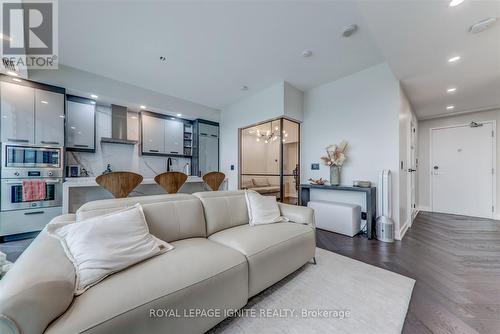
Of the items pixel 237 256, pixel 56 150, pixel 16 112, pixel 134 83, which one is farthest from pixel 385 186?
pixel 16 112

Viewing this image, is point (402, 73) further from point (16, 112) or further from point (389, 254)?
point (16, 112)

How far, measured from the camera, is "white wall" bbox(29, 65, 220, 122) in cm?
289

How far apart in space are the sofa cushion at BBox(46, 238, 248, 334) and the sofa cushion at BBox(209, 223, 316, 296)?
105 millimetres

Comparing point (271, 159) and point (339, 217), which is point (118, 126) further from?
point (339, 217)

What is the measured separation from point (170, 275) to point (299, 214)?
143 cm

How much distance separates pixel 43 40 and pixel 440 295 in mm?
5093

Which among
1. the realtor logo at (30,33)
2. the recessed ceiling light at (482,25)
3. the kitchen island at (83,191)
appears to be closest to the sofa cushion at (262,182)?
the kitchen island at (83,191)

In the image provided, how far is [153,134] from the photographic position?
4.08m

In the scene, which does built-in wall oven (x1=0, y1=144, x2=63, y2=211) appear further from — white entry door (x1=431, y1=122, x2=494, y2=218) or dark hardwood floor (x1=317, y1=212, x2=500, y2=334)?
white entry door (x1=431, y1=122, x2=494, y2=218)

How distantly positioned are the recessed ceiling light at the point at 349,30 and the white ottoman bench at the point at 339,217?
236cm

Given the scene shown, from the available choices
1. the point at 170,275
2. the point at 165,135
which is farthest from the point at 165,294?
the point at 165,135

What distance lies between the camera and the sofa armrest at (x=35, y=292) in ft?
2.10

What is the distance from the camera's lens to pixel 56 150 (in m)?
2.89

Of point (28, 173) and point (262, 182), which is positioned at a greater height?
point (28, 173)
